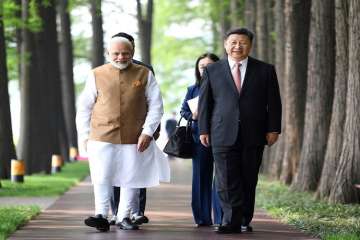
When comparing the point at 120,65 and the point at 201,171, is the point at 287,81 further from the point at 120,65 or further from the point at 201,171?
the point at 120,65

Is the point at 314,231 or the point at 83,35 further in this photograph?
the point at 83,35

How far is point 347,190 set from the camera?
629 inches

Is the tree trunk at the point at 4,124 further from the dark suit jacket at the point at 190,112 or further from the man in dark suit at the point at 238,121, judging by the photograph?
the man in dark suit at the point at 238,121

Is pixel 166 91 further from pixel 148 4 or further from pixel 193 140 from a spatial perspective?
pixel 193 140

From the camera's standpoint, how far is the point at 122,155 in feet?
39.0

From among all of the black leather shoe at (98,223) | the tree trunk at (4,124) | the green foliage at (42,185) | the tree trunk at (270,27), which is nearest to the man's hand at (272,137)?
the black leather shoe at (98,223)

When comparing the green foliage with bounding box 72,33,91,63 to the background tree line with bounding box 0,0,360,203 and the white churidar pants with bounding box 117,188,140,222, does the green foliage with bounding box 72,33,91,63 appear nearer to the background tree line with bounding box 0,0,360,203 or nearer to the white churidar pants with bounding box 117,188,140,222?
the background tree line with bounding box 0,0,360,203

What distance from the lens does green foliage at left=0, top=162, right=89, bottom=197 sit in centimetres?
1889

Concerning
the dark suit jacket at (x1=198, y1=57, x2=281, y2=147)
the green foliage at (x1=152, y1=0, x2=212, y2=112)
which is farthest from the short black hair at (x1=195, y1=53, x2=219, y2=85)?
the green foliage at (x1=152, y1=0, x2=212, y2=112)

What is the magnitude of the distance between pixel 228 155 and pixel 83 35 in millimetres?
41261

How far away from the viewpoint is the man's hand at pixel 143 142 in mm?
11781

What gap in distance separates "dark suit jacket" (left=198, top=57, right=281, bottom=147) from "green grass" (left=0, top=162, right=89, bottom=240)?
2486 mm

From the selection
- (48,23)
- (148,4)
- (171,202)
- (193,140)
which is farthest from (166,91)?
(193,140)

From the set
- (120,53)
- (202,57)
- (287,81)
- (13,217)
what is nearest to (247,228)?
(202,57)
